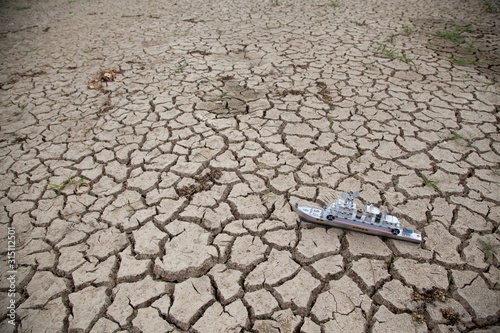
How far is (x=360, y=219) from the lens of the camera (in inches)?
83.8

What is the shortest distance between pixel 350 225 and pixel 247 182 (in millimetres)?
1001

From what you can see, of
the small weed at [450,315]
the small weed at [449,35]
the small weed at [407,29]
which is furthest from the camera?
the small weed at [407,29]

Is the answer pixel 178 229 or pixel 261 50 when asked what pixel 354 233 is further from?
pixel 261 50

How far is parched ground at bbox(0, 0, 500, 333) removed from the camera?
184cm

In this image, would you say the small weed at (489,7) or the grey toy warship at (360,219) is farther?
the small weed at (489,7)

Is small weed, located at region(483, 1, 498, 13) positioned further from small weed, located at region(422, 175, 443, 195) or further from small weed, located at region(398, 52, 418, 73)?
small weed, located at region(422, 175, 443, 195)

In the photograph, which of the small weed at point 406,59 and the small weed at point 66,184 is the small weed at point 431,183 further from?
the small weed at point 66,184

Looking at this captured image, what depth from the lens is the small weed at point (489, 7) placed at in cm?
710

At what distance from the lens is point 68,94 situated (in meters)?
4.18

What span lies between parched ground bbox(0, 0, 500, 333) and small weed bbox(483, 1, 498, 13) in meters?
2.38

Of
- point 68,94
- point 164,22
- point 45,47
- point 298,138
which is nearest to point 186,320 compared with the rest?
point 298,138

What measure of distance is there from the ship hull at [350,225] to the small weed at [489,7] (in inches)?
322

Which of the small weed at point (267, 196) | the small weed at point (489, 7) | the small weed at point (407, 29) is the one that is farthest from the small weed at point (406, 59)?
the small weed at point (489, 7)

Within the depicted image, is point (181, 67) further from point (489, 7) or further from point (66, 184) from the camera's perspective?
point (489, 7)
